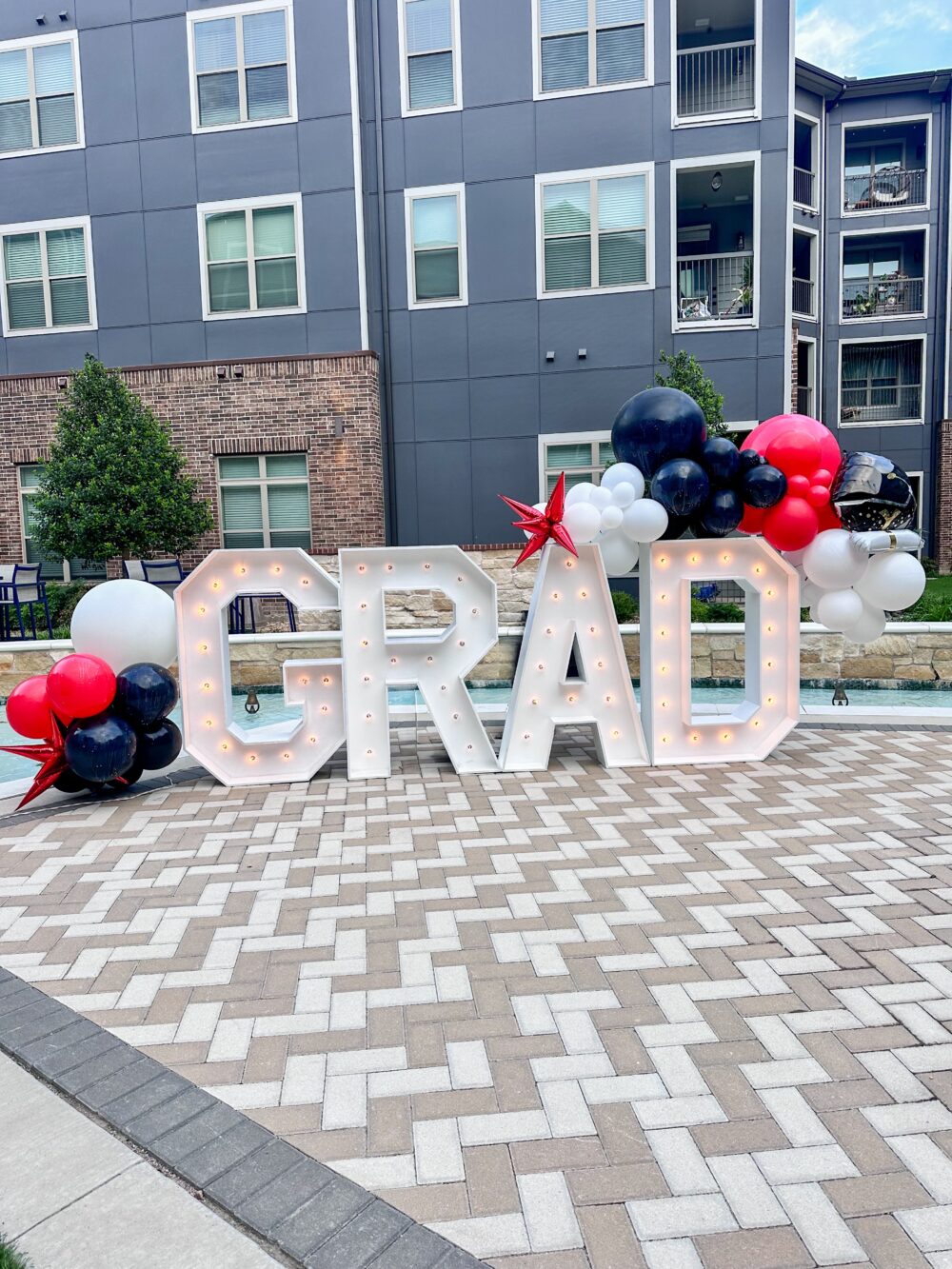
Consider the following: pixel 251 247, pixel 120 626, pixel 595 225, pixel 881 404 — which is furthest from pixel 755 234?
pixel 120 626

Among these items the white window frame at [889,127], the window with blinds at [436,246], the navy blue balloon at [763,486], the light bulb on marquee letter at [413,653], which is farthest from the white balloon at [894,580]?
the white window frame at [889,127]

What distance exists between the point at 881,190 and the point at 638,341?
14311mm

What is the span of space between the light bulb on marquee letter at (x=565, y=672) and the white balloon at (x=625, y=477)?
0.49 metres

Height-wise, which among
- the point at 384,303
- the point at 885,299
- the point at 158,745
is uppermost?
the point at 885,299

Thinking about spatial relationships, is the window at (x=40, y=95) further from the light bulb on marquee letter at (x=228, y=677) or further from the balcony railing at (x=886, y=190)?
the balcony railing at (x=886, y=190)

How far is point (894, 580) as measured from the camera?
5820 mm

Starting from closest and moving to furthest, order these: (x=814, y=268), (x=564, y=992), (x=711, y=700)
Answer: (x=564, y=992), (x=711, y=700), (x=814, y=268)

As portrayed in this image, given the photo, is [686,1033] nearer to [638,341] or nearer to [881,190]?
[638,341]

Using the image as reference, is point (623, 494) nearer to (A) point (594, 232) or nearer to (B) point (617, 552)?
(B) point (617, 552)

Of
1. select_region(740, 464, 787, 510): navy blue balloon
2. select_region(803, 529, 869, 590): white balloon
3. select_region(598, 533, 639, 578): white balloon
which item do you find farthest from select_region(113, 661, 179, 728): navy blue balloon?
select_region(803, 529, 869, 590): white balloon

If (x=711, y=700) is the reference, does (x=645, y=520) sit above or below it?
above

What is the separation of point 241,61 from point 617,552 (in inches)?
491

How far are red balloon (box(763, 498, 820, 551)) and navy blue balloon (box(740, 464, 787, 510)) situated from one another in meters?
0.15

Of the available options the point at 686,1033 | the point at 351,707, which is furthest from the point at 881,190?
the point at 686,1033
